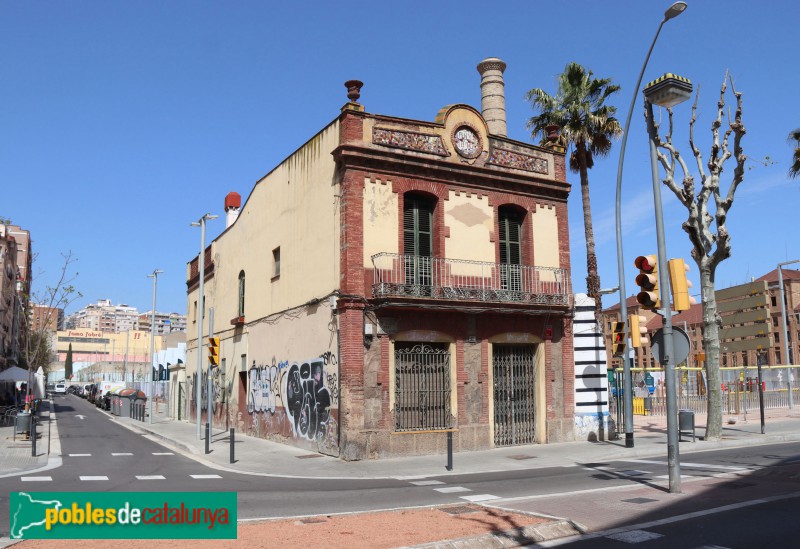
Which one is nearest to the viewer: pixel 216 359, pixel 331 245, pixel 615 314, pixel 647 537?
pixel 647 537

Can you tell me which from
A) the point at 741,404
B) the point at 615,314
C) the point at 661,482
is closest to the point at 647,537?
the point at 661,482

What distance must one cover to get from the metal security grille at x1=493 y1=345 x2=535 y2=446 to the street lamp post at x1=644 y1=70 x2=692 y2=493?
27.3ft

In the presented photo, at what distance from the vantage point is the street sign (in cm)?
1108

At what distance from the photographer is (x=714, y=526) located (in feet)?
28.4

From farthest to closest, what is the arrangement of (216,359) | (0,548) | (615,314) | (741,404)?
(615,314) < (741,404) < (216,359) < (0,548)

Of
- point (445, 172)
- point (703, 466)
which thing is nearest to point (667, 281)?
point (703, 466)

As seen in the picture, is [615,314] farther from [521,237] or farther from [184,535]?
[184,535]

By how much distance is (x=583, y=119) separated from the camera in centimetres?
2653

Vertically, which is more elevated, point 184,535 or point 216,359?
point 216,359

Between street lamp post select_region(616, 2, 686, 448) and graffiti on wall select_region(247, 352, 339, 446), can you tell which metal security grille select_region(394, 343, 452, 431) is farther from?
street lamp post select_region(616, 2, 686, 448)

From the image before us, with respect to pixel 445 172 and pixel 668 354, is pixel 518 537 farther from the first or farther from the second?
pixel 445 172

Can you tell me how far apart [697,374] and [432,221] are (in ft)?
74.7

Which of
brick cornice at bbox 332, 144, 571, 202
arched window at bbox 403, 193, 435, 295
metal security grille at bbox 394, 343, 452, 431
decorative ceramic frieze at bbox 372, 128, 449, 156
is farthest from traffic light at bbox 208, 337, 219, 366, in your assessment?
decorative ceramic frieze at bbox 372, 128, 449, 156

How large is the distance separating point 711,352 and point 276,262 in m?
14.2
